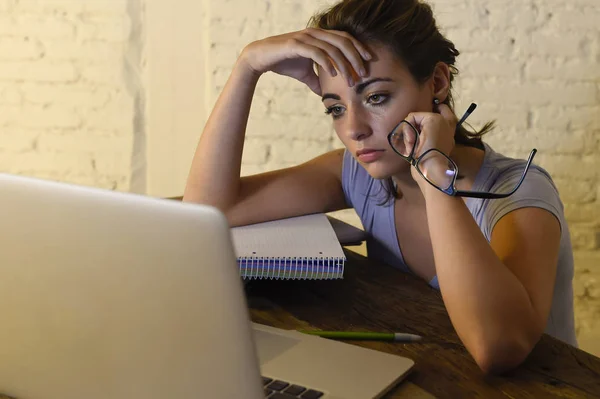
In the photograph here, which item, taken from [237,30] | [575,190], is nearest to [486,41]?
[575,190]

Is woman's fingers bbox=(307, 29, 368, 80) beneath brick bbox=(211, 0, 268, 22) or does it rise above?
beneath

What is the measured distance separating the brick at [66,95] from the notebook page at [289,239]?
1.07 m

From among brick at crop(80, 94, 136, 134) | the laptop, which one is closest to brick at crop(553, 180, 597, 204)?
brick at crop(80, 94, 136, 134)

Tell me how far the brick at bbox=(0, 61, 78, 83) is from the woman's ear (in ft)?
4.13

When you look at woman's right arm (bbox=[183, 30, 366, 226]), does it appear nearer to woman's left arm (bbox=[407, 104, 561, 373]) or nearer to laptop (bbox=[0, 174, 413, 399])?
woman's left arm (bbox=[407, 104, 561, 373])

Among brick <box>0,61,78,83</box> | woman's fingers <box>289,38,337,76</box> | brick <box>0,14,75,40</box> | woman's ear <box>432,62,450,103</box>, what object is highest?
brick <box>0,14,75,40</box>

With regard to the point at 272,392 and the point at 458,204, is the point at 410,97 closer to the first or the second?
the point at 458,204

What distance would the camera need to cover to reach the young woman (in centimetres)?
88

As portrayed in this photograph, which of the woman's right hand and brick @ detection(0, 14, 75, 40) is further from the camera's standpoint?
brick @ detection(0, 14, 75, 40)

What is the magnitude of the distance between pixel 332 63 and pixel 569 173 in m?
1.21

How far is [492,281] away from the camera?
0.88 m

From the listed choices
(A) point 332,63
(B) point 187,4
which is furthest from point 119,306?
(B) point 187,4

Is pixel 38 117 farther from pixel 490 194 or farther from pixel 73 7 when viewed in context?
pixel 490 194

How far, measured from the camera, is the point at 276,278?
42.6 inches
